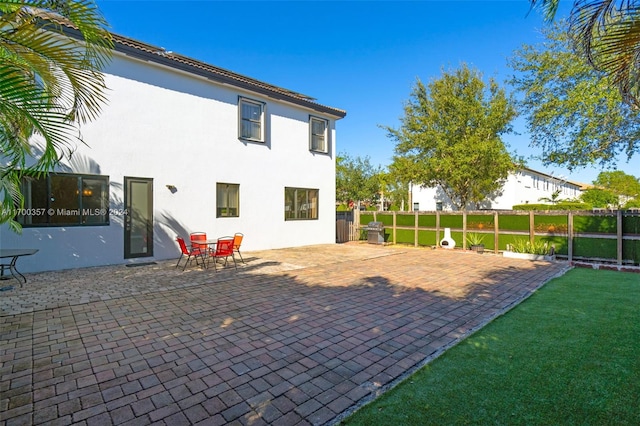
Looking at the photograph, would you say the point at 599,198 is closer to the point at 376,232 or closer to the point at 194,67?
the point at 376,232

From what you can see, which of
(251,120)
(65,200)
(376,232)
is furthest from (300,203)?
(65,200)

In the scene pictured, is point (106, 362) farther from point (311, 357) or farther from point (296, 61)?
point (296, 61)

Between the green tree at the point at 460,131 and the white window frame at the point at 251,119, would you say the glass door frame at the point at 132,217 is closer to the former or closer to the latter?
the white window frame at the point at 251,119

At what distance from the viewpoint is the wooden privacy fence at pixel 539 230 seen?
32.5ft

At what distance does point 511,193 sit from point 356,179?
1411cm

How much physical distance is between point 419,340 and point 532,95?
49.7 feet

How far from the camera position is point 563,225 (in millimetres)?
11211

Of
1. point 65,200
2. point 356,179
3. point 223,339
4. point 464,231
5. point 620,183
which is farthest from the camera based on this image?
point 620,183

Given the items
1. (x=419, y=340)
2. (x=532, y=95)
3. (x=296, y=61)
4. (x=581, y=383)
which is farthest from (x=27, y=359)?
(x=532, y=95)

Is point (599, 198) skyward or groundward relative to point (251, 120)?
groundward

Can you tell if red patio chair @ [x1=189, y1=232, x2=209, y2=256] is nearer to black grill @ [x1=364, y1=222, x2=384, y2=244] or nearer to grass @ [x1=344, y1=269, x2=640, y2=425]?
grass @ [x1=344, y1=269, x2=640, y2=425]

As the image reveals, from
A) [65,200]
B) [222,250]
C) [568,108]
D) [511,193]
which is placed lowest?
[222,250]

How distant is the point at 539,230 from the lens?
1184 cm

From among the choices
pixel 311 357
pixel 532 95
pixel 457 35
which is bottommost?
pixel 311 357
